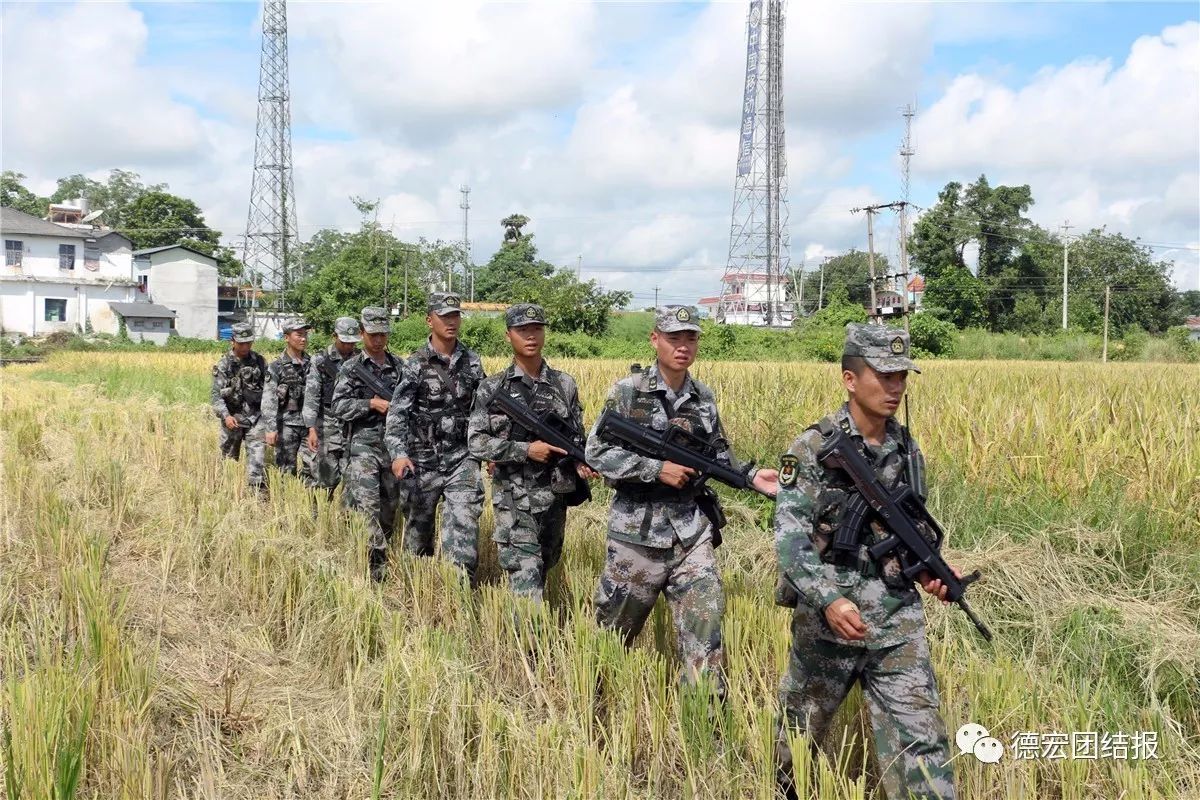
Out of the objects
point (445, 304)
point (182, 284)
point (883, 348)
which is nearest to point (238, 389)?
point (445, 304)

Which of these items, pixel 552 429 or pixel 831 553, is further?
pixel 552 429

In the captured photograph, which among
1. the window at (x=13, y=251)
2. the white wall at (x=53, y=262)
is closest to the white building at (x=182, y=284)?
the white wall at (x=53, y=262)

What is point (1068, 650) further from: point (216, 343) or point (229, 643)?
point (216, 343)

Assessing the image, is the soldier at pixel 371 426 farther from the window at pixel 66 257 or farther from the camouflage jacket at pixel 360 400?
the window at pixel 66 257

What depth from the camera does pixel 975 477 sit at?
268 inches

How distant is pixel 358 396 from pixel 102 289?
5251 centimetres

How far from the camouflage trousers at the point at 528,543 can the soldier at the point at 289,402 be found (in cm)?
452

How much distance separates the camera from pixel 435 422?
6.06 metres

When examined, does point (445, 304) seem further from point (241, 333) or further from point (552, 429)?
point (241, 333)

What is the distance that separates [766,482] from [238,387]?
7730mm

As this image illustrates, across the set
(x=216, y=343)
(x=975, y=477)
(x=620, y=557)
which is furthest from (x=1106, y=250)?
(x=620, y=557)

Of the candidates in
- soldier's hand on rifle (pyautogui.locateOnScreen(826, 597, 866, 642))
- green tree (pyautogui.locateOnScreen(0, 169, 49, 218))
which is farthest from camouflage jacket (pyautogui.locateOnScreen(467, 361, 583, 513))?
green tree (pyautogui.locateOnScreen(0, 169, 49, 218))

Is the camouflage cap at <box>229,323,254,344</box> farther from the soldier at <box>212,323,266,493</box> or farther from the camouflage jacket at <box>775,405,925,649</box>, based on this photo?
the camouflage jacket at <box>775,405,925,649</box>

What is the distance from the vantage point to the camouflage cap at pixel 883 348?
3.07 meters
